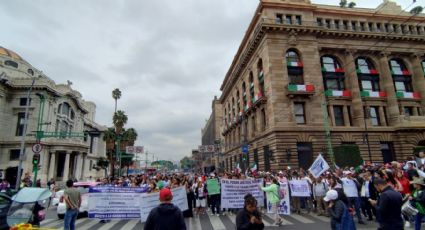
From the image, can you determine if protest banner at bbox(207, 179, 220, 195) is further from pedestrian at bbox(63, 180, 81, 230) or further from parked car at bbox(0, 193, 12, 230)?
parked car at bbox(0, 193, 12, 230)

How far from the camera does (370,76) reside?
110ft

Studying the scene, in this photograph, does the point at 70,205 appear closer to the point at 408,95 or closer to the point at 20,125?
the point at 408,95

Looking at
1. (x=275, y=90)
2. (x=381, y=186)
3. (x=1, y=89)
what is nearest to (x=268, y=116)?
(x=275, y=90)

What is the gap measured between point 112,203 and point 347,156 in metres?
25.9

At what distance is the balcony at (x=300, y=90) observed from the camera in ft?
93.9

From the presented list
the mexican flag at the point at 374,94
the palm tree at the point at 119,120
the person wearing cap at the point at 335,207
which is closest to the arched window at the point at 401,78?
the mexican flag at the point at 374,94

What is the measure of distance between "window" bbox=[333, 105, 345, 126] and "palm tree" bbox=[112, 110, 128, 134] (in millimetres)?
38330

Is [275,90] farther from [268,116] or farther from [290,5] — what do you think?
[290,5]

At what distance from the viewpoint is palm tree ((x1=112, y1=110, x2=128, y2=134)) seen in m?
47.5

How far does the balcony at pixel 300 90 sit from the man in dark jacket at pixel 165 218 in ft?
87.7

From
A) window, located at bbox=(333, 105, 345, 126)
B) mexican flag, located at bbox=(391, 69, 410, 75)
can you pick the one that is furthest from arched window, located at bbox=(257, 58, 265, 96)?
mexican flag, located at bbox=(391, 69, 410, 75)

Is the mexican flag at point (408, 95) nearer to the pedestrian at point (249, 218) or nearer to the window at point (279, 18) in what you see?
the window at point (279, 18)

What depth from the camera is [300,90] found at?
29.1 m

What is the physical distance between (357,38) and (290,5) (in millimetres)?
10746
